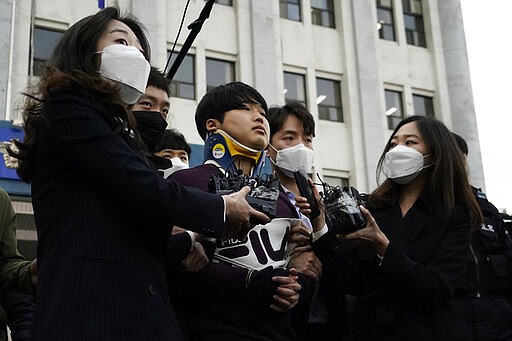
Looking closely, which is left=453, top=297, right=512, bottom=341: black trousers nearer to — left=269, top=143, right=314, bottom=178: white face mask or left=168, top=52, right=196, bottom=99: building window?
left=269, top=143, right=314, bottom=178: white face mask

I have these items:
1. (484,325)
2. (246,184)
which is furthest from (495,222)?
(246,184)

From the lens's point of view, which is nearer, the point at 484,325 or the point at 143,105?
the point at 484,325

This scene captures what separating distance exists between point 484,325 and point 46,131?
112 inches

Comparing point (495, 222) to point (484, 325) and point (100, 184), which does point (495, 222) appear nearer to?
point (484, 325)

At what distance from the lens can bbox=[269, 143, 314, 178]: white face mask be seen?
436 cm

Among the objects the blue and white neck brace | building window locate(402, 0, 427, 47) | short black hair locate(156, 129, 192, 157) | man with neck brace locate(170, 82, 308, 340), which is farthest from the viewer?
building window locate(402, 0, 427, 47)

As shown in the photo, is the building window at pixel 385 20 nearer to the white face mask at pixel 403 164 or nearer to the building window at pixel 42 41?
the building window at pixel 42 41

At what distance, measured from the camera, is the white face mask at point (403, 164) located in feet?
14.3

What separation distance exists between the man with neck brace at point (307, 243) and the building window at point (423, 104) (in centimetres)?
1613

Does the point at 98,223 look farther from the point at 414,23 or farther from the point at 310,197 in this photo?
the point at 414,23

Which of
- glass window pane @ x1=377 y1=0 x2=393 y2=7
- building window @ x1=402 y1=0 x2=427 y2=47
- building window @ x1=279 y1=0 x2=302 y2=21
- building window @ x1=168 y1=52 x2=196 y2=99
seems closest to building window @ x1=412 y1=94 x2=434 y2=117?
building window @ x1=402 y1=0 x2=427 y2=47

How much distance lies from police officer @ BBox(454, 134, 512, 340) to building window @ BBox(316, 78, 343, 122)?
46.0ft

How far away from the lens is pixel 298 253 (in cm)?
357

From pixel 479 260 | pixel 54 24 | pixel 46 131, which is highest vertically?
pixel 54 24
